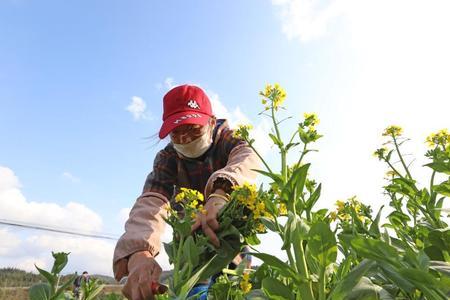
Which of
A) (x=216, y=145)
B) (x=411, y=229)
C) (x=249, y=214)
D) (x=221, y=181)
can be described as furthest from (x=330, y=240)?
(x=216, y=145)

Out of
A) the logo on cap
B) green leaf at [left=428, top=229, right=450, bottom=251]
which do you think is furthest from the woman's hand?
the logo on cap

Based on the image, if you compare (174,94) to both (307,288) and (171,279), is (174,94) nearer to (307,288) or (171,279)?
(171,279)

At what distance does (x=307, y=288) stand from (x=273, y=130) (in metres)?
0.54

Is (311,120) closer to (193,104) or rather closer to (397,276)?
(397,276)

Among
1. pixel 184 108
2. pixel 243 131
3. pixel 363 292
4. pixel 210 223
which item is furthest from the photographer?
pixel 184 108

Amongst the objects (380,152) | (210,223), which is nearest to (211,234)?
(210,223)

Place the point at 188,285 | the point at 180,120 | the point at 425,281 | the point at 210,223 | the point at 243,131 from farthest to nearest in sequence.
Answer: the point at 180,120, the point at 243,131, the point at 210,223, the point at 188,285, the point at 425,281

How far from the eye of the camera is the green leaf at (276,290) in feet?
2.53

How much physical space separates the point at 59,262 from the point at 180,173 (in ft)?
4.78

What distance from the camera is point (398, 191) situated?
1.78m

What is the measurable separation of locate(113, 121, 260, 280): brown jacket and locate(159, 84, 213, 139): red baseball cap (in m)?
0.34

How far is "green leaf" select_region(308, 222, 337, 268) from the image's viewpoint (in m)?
0.68

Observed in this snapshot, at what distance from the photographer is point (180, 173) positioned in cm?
227

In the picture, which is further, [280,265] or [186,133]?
[186,133]
